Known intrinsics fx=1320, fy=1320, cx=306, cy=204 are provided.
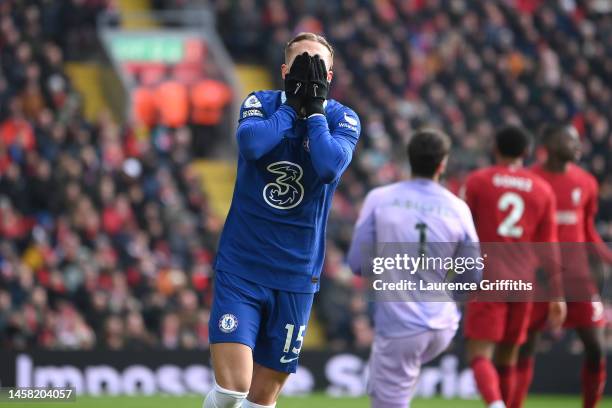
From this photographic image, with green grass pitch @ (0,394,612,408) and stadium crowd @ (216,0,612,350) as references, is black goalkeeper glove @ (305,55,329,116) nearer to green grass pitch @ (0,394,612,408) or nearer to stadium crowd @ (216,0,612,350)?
green grass pitch @ (0,394,612,408)

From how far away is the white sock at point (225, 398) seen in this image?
670 centimetres

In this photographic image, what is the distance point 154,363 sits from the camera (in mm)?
14289

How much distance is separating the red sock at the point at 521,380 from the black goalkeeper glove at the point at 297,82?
3.82 meters

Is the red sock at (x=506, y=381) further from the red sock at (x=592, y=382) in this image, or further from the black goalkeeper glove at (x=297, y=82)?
the black goalkeeper glove at (x=297, y=82)

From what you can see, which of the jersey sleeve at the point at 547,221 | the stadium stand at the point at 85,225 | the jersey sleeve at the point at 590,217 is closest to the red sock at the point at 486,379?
the jersey sleeve at the point at 547,221

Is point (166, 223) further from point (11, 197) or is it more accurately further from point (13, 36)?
point (13, 36)

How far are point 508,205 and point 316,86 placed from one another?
117 inches

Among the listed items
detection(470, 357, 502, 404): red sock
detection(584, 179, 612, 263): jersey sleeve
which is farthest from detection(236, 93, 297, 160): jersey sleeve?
detection(584, 179, 612, 263): jersey sleeve

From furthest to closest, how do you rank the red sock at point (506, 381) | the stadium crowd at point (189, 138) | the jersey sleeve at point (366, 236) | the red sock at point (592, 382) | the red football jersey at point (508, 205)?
the stadium crowd at point (189, 138), the red sock at point (592, 382), the red sock at point (506, 381), the red football jersey at point (508, 205), the jersey sleeve at point (366, 236)

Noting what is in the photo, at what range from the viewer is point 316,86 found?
6777 mm

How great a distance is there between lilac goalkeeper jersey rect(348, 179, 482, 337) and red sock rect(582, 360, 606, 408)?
8.89 ft

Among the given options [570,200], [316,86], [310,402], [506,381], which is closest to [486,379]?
[506,381]

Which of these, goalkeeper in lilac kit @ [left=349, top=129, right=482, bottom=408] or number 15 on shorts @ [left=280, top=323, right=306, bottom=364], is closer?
number 15 on shorts @ [left=280, top=323, right=306, bottom=364]

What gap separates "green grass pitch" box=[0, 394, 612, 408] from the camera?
12.7 meters
